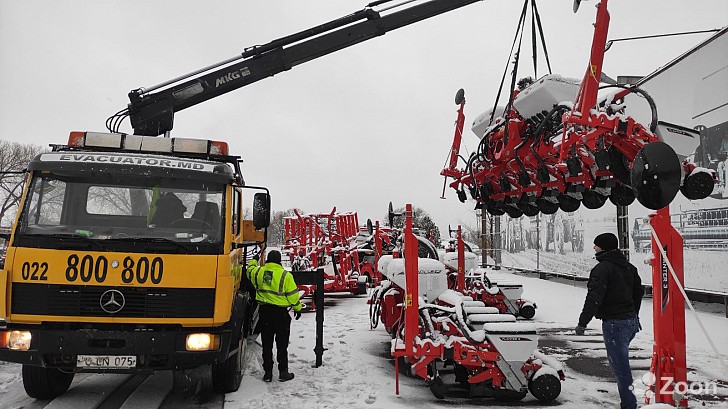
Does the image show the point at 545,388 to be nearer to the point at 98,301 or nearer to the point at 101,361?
the point at 101,361

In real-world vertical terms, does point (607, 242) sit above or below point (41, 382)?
above

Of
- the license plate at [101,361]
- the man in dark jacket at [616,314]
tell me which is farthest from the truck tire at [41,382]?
the man in dark jacket at [616,314]

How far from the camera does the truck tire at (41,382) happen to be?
505cm

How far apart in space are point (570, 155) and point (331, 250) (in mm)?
9986

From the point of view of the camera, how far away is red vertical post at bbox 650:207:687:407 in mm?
4715

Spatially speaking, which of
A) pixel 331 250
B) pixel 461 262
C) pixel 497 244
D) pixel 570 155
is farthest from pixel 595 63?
pixel 497 244

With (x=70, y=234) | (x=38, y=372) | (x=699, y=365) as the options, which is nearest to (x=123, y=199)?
(x=70, y=234)

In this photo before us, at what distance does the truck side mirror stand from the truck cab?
38 cm

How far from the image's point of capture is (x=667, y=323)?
479 centimetres

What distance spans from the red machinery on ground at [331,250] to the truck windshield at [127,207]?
953 cm

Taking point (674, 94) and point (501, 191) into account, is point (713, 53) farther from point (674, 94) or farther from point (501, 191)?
point (501, 191)

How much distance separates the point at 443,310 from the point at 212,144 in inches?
138

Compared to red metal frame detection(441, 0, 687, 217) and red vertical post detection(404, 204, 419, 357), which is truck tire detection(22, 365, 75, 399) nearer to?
red vertical post detection(404, 204, 419, 357)

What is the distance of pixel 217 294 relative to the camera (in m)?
4.62
